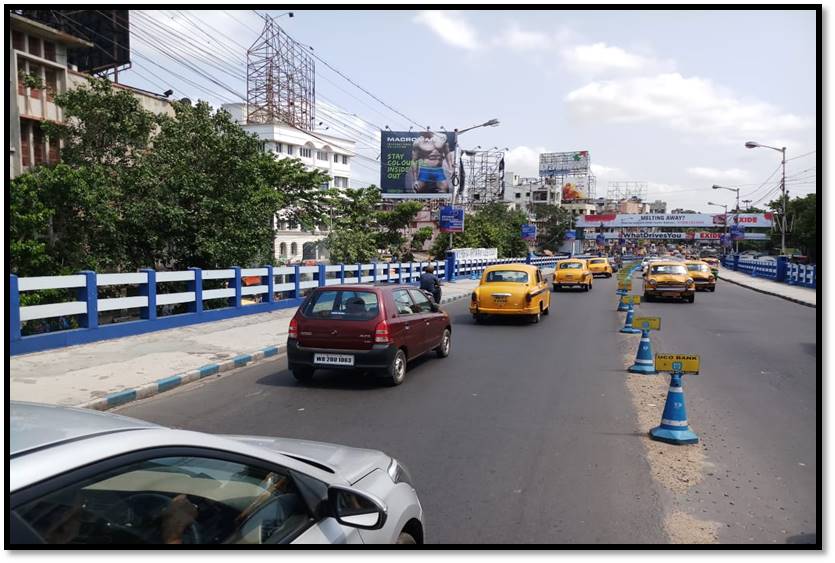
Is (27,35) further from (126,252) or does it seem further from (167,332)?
(167,332)

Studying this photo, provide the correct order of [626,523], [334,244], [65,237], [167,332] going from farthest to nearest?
[334,244], [65,237], [167,332], [626,523]

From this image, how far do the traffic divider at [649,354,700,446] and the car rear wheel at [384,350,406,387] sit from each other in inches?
150

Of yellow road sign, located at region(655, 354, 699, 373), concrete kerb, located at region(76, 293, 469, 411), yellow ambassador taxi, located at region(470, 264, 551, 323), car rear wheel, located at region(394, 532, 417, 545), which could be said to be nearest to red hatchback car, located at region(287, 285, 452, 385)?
concrete kerb, located at region(76, 293, 469, 411)

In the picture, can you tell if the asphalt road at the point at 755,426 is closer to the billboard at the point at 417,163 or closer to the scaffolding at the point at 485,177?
the billboard at the point at 417,163

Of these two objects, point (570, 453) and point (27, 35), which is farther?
point (27, 35)

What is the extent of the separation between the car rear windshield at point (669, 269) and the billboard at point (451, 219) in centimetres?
1601

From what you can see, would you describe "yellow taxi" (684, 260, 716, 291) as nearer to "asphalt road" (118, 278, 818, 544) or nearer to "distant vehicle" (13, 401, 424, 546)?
"asphalt road" (118, 278, 818, 544)

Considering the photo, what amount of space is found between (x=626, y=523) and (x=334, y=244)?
29644 millimetres

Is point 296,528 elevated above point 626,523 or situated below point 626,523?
above

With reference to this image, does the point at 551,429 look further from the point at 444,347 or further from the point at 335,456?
the point at 444,347

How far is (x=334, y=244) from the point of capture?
3341cm

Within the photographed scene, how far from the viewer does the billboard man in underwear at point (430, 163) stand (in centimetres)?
5278

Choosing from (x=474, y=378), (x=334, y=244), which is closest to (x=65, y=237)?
(x=474, y=378)

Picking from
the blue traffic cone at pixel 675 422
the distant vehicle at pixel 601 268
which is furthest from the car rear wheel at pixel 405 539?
the distant vehicle at pixel 601 268
